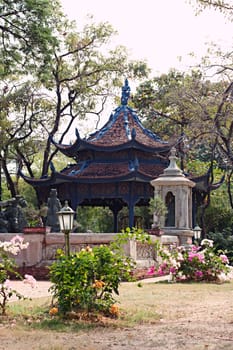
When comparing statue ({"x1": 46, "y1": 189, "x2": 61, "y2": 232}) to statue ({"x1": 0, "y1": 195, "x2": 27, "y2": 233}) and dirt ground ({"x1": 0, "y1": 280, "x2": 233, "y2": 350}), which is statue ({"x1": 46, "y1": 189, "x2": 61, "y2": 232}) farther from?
dirt ground ({"x1": 0, "y1": 280, "x2": 233, "y2": 350})

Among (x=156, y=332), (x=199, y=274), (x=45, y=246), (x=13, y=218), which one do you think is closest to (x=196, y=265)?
(x=199, y=274)

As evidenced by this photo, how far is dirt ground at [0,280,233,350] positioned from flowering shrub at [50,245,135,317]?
0.57 m

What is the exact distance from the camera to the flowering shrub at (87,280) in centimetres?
870

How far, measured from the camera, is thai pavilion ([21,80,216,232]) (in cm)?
2598

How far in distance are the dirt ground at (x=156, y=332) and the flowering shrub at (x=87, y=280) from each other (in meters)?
0.57

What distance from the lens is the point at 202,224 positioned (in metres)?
29.2

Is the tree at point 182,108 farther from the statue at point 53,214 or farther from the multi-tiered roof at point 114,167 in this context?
the statue at point 53,214

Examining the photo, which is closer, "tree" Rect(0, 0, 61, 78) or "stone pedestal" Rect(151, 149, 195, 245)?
"tree" Rect(0, 0, 61, 78)

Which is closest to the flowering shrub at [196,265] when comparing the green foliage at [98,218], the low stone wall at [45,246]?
the low stone wall at [45,246]

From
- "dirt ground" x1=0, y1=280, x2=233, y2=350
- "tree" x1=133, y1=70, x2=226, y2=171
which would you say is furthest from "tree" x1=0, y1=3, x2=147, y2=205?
"dirt ground" x1=0, y1=280, x2=233, y2=350

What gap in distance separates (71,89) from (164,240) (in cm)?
1394

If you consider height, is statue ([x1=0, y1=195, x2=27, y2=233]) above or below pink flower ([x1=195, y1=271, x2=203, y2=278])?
above

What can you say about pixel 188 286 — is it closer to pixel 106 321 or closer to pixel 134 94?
pixel 106 321

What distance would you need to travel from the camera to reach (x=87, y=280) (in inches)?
347
